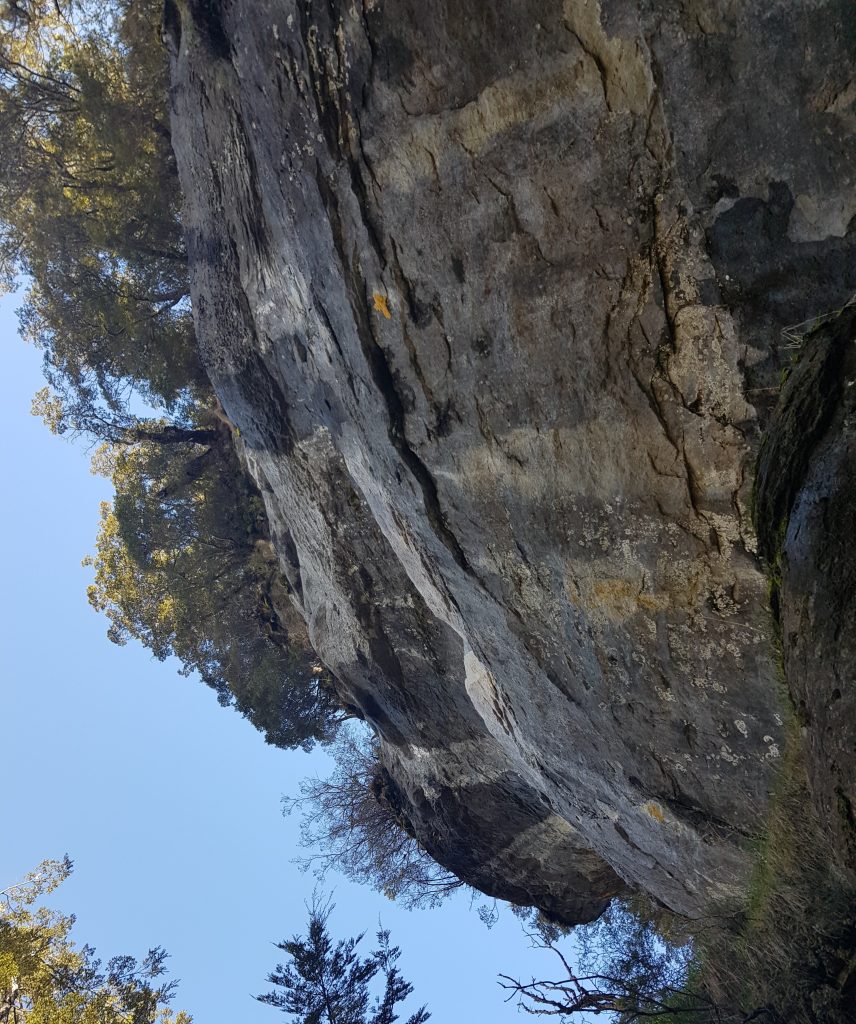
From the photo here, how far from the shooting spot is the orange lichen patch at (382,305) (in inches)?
199

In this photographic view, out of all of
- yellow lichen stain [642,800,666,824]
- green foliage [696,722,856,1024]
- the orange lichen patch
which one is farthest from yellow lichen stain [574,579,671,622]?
the orange lichen patch

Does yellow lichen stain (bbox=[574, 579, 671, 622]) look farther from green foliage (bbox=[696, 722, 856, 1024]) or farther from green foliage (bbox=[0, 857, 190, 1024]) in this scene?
green foliage (bbox=[0, 857, 190, 1024])

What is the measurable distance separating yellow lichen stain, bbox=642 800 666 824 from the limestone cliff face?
19 millimetres

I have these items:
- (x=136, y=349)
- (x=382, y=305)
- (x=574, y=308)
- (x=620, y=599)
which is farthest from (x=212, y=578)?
(x=574, y=308)

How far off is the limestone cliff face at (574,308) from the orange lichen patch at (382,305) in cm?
2

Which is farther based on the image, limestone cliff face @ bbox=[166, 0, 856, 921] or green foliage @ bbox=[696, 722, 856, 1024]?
green foliage @ bbox=[696, 722, 856, 1024]

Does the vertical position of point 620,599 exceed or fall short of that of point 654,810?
it exceeds it

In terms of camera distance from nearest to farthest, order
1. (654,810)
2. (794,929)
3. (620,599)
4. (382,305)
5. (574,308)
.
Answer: (574,308)
(794,929)
(620,599)
(382,305)
(654,810)

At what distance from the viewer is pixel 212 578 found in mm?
14344

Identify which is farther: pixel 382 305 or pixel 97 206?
pixel 97 206

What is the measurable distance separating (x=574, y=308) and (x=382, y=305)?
4.76 feet

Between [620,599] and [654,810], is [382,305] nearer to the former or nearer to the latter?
[620,599]

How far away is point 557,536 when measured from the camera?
15.7 ft

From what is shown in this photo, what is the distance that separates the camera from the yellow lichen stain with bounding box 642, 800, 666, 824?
5.58 metres
